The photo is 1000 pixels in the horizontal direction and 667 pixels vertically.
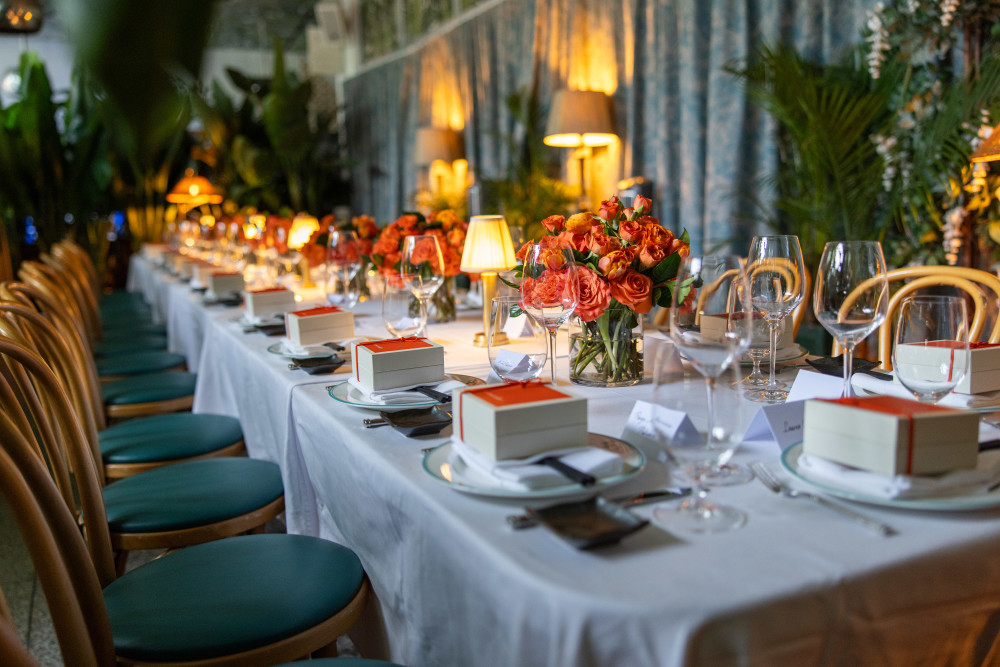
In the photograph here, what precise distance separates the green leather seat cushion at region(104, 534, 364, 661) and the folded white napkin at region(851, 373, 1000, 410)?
0.82m

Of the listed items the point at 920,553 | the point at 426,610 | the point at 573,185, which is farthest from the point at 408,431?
the point at 573,185

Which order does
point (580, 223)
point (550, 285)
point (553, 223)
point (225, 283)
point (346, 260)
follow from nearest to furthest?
point (550, 285) → point (580, 223) → point (553, 223) → point (346, 260) → point (225, 283)

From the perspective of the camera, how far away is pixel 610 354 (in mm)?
1409

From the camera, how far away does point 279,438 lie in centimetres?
164

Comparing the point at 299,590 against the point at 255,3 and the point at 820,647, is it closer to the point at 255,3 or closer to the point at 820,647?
the point at 820,647

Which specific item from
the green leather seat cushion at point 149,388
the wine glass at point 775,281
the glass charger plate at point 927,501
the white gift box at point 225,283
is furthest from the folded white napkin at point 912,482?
the white gift box at point 225,283

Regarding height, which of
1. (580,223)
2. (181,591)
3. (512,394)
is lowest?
(181,591)

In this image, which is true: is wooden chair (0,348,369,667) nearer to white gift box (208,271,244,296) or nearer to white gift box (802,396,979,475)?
white gift box (802,396,979,475)

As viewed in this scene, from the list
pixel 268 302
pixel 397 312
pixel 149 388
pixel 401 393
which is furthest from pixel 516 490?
pixel 149 388

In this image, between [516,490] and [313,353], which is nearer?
[516,490]

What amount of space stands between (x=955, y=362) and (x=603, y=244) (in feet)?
1.82

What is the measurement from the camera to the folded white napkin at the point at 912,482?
30.6 inches

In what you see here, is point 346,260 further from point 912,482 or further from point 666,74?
point 666,74

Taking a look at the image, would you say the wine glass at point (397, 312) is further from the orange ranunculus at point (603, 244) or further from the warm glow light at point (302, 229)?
the warm glow light at point (302, 229)
